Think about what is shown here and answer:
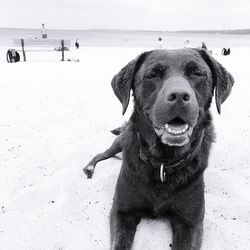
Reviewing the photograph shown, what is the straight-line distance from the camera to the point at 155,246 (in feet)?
8.87

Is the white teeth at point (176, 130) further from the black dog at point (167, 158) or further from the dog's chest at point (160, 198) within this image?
the dog's chest at point (160, 198)

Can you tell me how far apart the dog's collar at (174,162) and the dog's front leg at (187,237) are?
0.41 meters

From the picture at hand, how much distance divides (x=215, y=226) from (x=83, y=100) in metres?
4.64

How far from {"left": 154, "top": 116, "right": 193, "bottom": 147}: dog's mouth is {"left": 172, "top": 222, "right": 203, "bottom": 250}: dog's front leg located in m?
0.69

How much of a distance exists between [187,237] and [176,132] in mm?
815

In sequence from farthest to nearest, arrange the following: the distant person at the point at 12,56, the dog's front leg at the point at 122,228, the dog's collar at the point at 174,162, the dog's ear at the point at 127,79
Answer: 1. the distant person at the point at 12,56
2. the dog's ear at the point at 127,79
3. the dog's collar at the point at 174,162
4. the dog's front leg at the point at 122,228

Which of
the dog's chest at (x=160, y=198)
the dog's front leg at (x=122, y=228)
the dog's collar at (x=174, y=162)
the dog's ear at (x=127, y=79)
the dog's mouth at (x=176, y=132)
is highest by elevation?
the dog's ear at (x=127, y=79)

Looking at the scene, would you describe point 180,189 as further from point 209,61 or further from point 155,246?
point 209,61

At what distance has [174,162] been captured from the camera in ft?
8.84

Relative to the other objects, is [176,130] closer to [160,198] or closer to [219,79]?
[160,198]

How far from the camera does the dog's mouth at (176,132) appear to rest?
8.08ft

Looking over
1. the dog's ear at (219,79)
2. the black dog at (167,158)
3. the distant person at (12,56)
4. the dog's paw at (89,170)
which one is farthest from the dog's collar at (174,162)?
the distant person at (12,56)

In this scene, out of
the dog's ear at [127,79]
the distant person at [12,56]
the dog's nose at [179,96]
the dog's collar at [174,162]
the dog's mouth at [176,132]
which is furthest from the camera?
the distant person at [12,56]

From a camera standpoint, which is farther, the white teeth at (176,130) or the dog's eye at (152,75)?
the dog's eye at (152,75)
